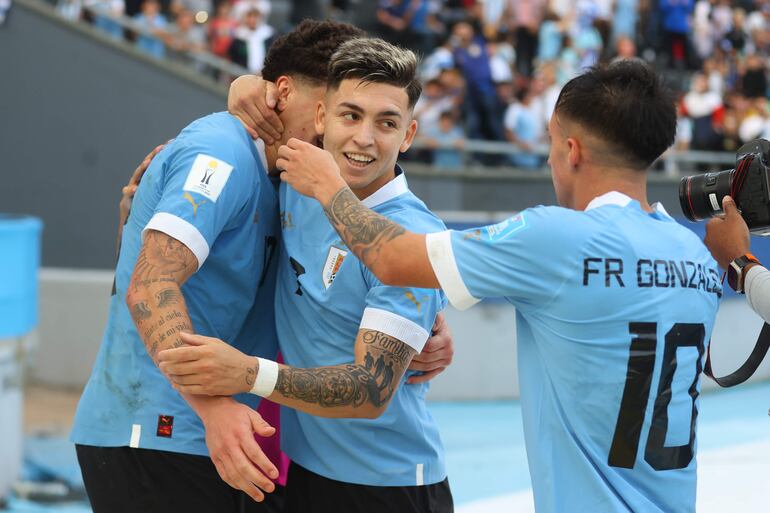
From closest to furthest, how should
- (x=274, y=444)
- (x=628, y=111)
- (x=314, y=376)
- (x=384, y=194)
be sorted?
(x=628, y=111) → (x=314, y=376) → (x=384, y=194) → (x=274, y=444)

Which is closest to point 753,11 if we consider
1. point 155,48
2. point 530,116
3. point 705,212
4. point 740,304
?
point 530,116

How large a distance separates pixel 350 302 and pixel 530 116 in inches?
412

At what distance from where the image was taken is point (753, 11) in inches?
721

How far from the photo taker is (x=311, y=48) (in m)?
3.63

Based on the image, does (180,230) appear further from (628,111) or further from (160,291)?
(628,111)

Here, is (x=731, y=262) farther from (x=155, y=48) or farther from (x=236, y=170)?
(x=155, y=48)

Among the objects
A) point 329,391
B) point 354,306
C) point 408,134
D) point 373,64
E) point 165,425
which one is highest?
point 373,64

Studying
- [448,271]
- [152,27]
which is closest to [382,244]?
[448,271]

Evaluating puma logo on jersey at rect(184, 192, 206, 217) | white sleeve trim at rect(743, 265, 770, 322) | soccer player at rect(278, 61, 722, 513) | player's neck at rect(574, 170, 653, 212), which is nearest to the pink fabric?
puma logo on jersey at rect(184, 192, 206, 217)

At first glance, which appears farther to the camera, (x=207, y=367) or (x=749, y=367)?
(x=749, y=367)

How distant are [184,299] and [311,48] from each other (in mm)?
1046

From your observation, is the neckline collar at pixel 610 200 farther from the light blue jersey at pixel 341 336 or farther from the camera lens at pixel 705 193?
the light blue jersey at pixel 341 336

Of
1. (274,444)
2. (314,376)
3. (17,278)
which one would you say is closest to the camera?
(314,376)

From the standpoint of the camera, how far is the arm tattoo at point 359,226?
2.85 metres
